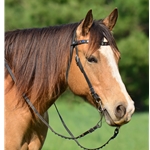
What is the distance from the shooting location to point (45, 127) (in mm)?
4004

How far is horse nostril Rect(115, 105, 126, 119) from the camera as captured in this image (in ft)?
11.2

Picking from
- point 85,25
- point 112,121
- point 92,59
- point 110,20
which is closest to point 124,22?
point 110,20

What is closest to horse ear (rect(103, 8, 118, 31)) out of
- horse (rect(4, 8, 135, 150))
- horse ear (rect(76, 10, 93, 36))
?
horse (rect(4, 8, 135, 150))

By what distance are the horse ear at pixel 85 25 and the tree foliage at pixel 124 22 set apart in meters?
18.3

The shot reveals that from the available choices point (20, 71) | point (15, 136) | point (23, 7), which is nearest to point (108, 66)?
point (20, 71)

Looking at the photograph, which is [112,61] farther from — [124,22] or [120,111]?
[124,22]

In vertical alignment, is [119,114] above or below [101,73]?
below

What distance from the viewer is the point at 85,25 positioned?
372 centimetres

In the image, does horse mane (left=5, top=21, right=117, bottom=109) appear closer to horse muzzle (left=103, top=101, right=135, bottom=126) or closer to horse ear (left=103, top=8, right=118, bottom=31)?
horse ear (left=103, top=8, right=118, bottom=31)

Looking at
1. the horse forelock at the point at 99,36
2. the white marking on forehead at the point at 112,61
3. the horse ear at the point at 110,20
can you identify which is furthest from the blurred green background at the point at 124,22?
the white marking on forehead at the point at 112,61

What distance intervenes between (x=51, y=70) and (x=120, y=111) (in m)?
0.77

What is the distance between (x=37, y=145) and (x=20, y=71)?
732mm
